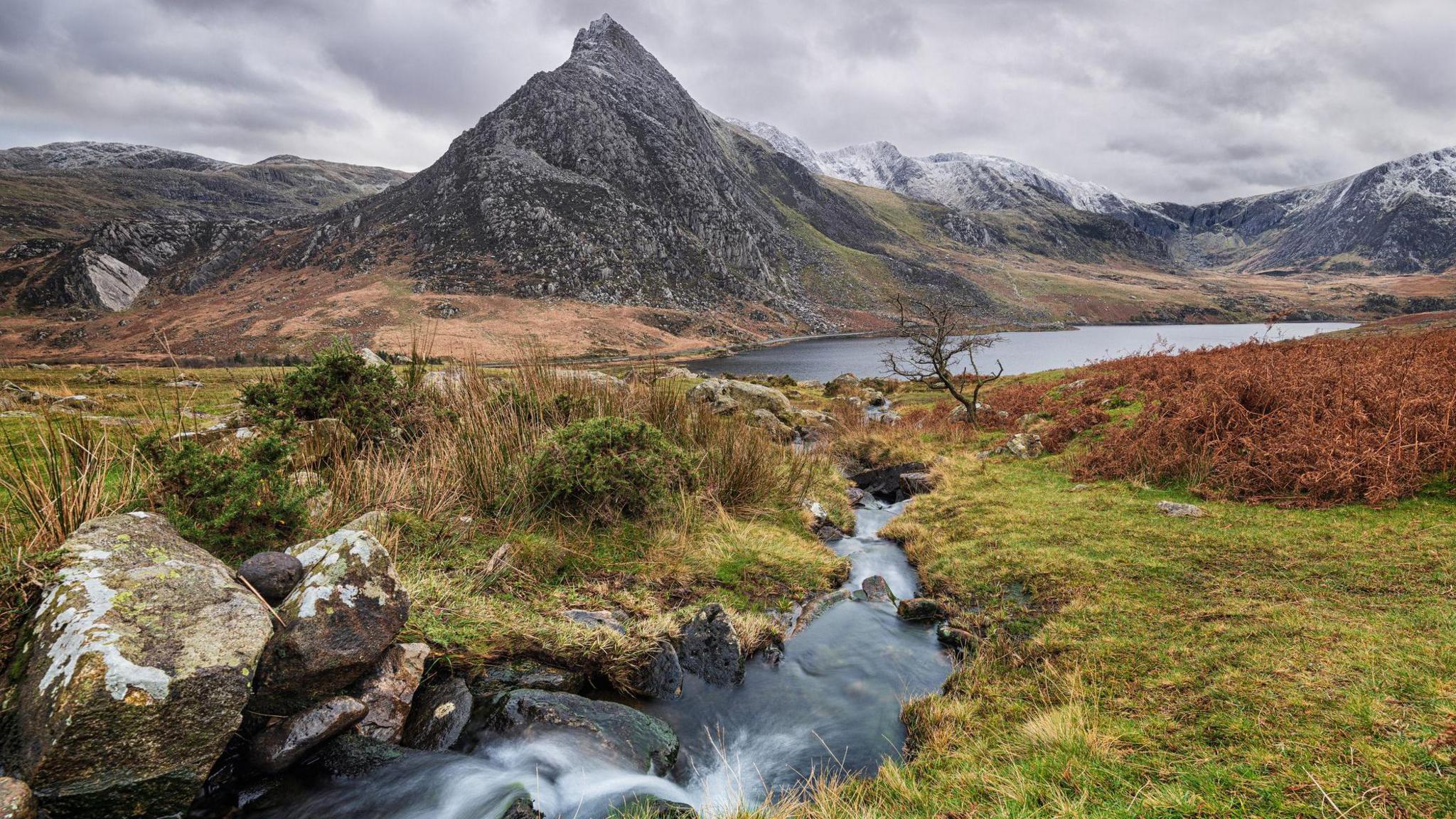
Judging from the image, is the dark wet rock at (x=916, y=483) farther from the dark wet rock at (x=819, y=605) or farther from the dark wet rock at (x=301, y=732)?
the dark wet rock at (x=301, y=732)

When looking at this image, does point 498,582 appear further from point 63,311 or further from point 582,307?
point 63,311

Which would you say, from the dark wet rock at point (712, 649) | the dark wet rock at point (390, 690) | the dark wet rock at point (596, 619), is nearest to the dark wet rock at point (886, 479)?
the dark wet rock at point (712, 649)

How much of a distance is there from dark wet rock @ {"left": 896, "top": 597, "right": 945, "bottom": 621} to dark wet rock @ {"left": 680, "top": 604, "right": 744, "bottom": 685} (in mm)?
2707

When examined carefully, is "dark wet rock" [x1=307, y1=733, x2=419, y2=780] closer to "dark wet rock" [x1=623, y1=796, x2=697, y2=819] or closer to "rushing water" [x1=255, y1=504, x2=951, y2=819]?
"rushing water" [x1=255, y1=504, x2=951, y2=819]

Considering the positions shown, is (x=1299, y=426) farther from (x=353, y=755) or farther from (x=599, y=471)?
(x=353, y=755)

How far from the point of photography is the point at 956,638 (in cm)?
709

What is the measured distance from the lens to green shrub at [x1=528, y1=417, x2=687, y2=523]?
8.56 meters

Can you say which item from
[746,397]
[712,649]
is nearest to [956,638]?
[712,649]

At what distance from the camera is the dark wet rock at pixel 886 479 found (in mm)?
15203

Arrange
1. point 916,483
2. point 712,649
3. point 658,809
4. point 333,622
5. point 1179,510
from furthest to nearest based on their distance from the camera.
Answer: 1. point 916,483
2. point 1179,510
3. point 712,649
4. point 333,622
5. point 658,809

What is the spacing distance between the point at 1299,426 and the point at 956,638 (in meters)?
7.27

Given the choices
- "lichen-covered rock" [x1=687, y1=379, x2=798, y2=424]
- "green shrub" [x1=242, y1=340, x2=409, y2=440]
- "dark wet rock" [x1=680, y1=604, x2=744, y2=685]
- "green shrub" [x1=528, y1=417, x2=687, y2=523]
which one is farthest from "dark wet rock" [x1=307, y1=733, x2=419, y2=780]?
"lichen-covered rock" [x1=687, y1=379, x2=798, y2=424]

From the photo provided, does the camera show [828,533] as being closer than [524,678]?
No

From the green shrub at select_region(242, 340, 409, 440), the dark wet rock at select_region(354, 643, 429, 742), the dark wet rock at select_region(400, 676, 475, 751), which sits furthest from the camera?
the green shrub at select_region(242, 340, 409, 440)
